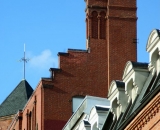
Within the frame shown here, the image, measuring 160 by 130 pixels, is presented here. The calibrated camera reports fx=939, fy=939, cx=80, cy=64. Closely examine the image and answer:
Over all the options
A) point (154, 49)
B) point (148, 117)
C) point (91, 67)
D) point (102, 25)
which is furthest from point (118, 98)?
point (102, 25)

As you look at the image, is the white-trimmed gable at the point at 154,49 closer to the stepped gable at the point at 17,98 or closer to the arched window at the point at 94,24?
the arched window at the point at 94,24

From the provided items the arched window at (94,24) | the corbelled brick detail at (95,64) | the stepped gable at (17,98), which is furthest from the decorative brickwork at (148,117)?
the stepped gable at (17,98)

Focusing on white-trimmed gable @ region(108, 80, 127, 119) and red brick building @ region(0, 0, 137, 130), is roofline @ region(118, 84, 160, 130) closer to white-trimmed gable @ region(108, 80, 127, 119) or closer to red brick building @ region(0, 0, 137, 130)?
white-trimmed gable @ region(108, 80, 127, 119)

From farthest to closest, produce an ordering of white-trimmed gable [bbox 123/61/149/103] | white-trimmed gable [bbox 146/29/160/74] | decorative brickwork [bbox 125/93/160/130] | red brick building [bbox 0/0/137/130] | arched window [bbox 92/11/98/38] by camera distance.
A: arched window [bbox 92/11/98/38] < red brick building [bbox 0/0/137/130] < white-trimmed gable [bbox 123/61/149/103] < white-trimmed gable [bbox 146/29/160/74] < decorative brickwork [bbox 125/93/160/130]

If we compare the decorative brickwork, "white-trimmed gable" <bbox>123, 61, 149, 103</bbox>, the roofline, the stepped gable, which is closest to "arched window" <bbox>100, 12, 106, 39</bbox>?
"white-trimmed gable" <bbox>123, 61, 149, 103</bbox>

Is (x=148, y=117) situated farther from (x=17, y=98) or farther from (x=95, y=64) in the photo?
(x=17, y=98)

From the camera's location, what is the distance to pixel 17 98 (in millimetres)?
85875

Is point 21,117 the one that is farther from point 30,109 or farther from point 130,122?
point 130,122

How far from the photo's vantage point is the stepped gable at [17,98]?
85750 mm

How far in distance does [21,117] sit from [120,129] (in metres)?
32.6

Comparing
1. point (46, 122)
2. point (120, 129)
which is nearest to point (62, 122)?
point (46, 122)

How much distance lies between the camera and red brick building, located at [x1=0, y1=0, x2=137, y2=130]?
192 feet

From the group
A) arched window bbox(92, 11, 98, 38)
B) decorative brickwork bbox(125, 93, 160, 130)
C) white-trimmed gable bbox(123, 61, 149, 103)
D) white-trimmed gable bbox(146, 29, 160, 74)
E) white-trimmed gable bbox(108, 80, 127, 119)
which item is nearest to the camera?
decorative brickwork bbox(125, 93, 160, 130)

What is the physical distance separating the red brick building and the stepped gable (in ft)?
85.7
